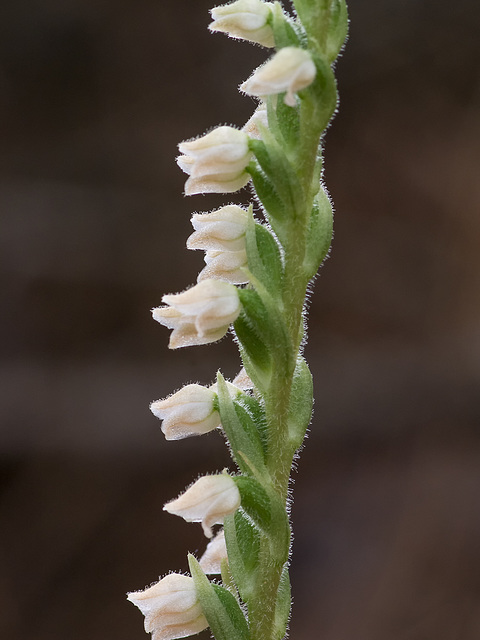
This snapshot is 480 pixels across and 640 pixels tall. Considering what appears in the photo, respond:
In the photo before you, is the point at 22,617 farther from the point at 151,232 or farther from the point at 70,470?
the point at 151,232

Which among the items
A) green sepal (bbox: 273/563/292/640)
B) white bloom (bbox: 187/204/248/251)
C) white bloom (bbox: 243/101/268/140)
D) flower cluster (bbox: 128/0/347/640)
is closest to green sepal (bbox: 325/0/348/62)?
flower cluster (bbox: 128/0/347/640)

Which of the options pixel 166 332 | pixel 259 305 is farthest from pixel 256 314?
pixel 166 332

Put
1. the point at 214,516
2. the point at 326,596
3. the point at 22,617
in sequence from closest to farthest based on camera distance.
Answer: the point at 214,516 < the point at 22,617 < the point at 326,596

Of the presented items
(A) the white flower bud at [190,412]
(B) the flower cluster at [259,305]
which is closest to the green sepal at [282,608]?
(B) the flower cluster at [259,305]

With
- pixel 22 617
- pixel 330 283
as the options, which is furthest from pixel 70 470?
pixel 330 283

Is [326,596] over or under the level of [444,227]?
under

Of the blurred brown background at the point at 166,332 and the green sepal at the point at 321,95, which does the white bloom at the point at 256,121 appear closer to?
the green sepal at the point at 321,95
